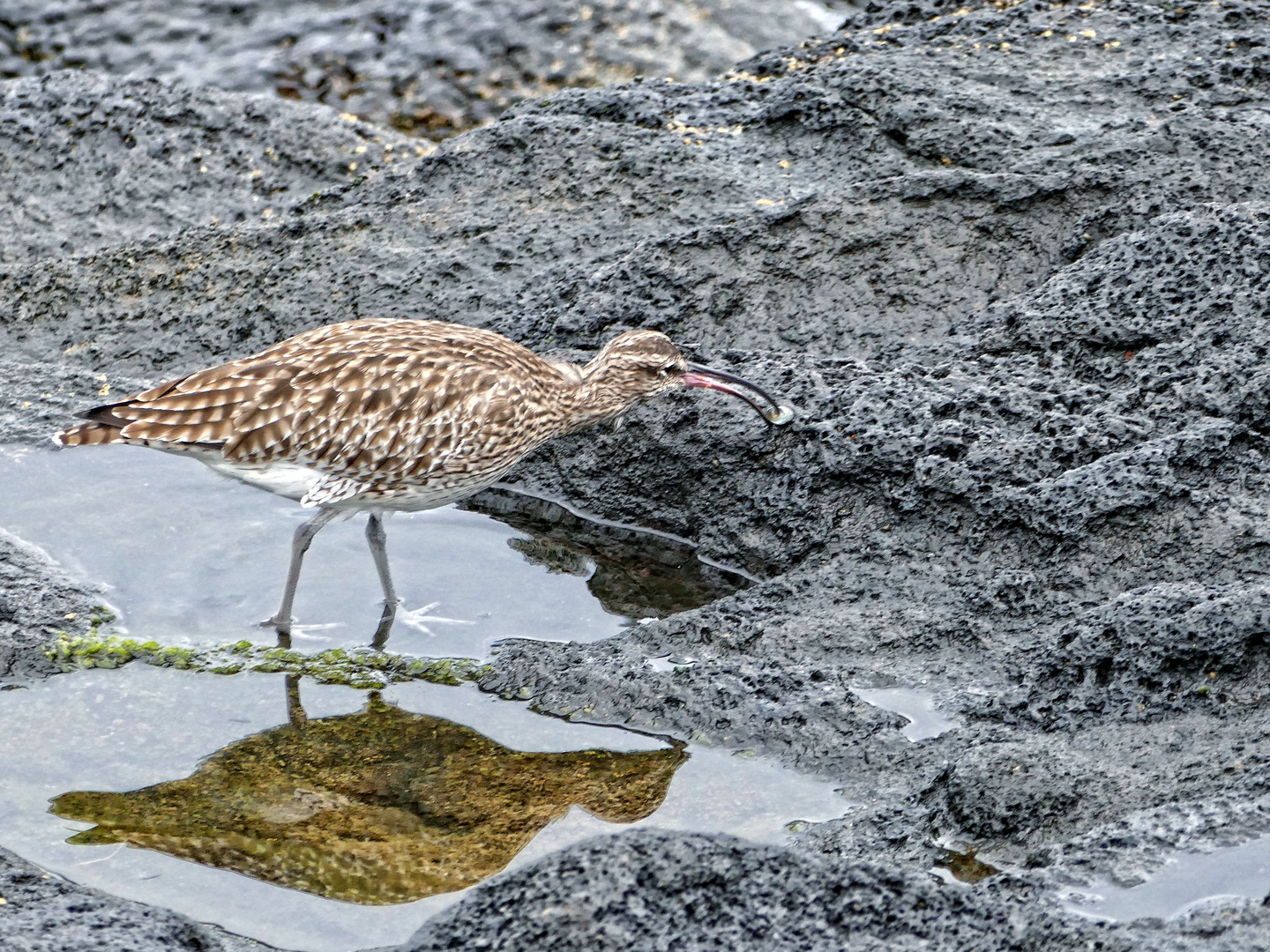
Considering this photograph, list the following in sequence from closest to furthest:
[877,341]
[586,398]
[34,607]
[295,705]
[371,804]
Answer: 1. [371,804]
2. [295,705]
3. [34,607]
4. [586,398]
5. [877,341]

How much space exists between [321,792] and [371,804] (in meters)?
0.20

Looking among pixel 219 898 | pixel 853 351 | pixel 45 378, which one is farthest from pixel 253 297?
pixel 219 898

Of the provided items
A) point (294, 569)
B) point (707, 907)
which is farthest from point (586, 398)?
point (707, 907)

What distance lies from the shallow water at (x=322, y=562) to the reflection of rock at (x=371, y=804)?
2.35ft

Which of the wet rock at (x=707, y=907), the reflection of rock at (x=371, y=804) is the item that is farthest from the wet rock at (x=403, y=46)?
the wet rock at (x=707, y=907)

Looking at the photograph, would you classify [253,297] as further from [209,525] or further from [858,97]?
[858,97]

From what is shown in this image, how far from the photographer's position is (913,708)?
5359 mm

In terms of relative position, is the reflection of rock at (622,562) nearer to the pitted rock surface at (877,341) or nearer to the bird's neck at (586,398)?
the pitted rock surface at (877,341)

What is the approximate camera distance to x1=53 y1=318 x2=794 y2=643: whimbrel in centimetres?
645

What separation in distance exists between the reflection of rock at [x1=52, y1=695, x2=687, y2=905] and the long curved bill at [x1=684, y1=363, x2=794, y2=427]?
175 centimetres

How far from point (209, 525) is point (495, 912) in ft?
12.0

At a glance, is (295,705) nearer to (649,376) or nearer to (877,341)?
(649,376)

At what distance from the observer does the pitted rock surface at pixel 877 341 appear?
4.75m

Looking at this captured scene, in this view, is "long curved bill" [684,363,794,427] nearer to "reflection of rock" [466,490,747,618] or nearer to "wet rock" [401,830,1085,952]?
"reflection of rock" [466,490,747,618]
